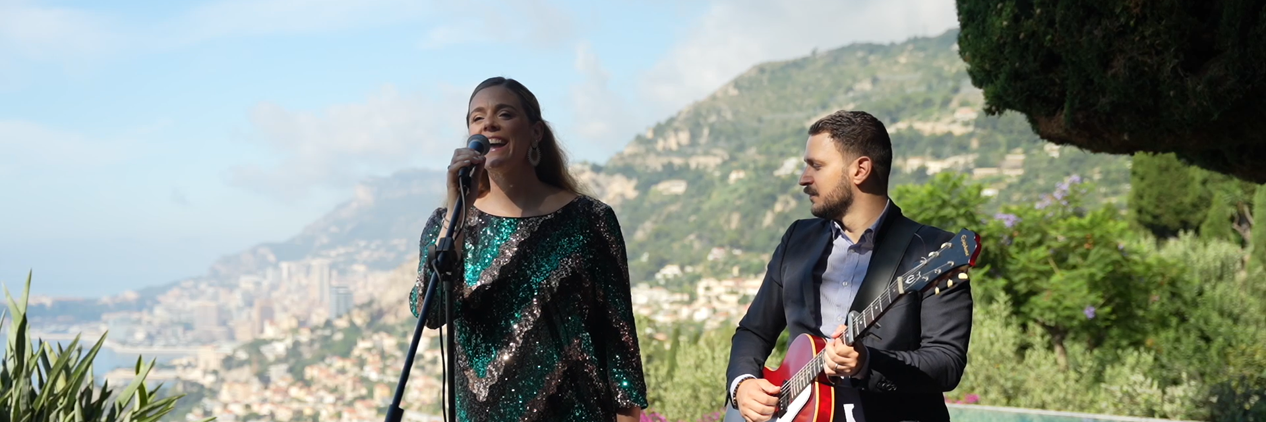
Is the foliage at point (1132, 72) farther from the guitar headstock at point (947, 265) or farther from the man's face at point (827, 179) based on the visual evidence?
the guitar headstock at point (947, 265)

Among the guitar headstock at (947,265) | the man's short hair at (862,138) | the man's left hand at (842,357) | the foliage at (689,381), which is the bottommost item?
the foliage at (689,381)

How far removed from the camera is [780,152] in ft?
223

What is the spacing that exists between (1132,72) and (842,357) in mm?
3833

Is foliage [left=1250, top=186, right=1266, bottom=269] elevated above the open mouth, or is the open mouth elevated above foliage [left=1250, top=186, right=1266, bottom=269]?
foliage [left=1250, top=186, right=1266, bottom=269]

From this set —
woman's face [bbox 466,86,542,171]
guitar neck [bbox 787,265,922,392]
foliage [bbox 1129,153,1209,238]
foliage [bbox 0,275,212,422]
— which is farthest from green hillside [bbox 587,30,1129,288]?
guitar neck [bbox 787,265,922,392]

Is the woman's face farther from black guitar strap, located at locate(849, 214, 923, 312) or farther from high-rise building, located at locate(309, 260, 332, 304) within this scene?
high-rise building, located at locate(309, 260, 332, 304)

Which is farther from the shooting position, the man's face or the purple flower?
the purple flower

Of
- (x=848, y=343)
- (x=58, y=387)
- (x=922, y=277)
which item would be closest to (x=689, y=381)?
(x=58, y=387)

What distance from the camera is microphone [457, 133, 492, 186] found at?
121 inches

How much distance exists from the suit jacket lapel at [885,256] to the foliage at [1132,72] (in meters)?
3.26

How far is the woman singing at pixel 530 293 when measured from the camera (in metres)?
3.43

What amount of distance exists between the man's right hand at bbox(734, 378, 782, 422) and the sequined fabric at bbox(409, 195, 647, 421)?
1.37ft

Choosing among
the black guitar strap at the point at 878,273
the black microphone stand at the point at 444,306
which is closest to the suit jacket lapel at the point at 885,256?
the black guitar strap at the point at 878,273

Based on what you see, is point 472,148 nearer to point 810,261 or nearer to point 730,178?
point 810,261
